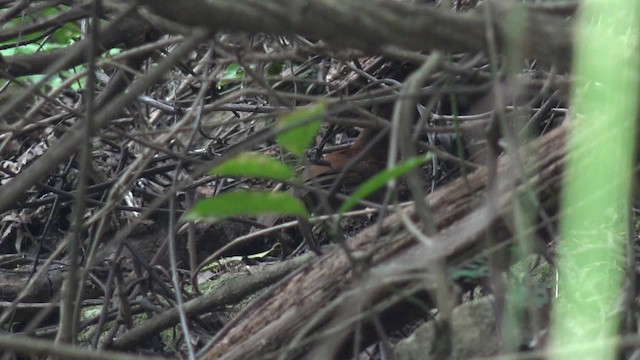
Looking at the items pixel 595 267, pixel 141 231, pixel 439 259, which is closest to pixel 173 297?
pixel 141 231

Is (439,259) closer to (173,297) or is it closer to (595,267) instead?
(595,267)

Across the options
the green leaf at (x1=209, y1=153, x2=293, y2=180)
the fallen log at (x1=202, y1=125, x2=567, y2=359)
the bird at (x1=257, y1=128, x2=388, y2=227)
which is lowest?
the fallen log at (x1=202, y1=125, x2=567, y2=359)

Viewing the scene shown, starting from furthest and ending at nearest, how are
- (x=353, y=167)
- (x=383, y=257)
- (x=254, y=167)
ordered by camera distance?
1. (x=353, y=167)
2. (x=383, y=257)
3. (x=254, y=167)

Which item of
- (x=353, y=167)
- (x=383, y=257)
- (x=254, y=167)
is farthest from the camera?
(x=353, y=167)

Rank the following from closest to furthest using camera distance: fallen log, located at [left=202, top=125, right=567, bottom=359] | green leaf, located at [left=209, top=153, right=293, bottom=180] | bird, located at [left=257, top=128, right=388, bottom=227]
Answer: green leaf, located at [left=209, top=153, right=293, bottom=180]
fallen log, located at [left=202, top=125, right=567, bottom=359]
bird, located at [left=257, top=128, right=388, bottom=227]

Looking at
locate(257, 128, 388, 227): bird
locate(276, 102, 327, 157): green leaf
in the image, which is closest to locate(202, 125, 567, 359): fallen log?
locate(276, 102, 327, 157): green leaf

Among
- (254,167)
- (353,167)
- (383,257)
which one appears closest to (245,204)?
(254,167)

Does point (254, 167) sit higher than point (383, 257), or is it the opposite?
point (254, 167)

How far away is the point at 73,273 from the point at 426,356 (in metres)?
0.55

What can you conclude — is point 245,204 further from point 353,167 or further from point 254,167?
point 353,167

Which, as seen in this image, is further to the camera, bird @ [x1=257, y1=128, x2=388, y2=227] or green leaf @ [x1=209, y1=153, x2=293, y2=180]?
bird @ [x1=257, y1=128, x2=388, y2=227]

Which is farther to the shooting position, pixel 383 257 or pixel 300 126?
pixel 383 257

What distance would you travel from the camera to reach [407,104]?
1.18 m

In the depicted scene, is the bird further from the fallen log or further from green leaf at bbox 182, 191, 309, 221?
green leaf at bbox 182, 191, 309, 221
